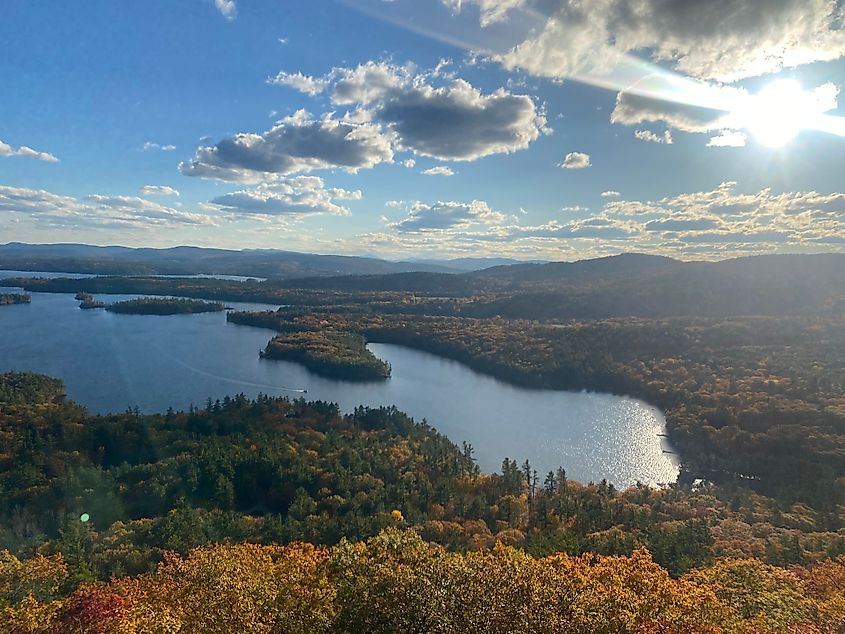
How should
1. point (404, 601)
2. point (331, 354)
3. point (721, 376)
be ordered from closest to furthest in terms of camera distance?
point (404, 601), point (721, 376), point (331, 354)

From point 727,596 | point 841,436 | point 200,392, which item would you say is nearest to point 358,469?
point 727,596

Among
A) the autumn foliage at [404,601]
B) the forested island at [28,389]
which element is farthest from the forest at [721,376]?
the forested island at [28,389]

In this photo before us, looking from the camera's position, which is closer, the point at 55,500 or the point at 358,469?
the point at 55,500

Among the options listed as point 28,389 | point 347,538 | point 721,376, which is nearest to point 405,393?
point 721,376

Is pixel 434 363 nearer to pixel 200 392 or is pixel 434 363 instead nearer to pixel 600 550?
pixel 200 392

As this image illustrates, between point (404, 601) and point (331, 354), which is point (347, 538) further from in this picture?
point (331, 354)

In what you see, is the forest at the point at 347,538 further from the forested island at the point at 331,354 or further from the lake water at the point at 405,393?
the forested island at the point at 331,354
